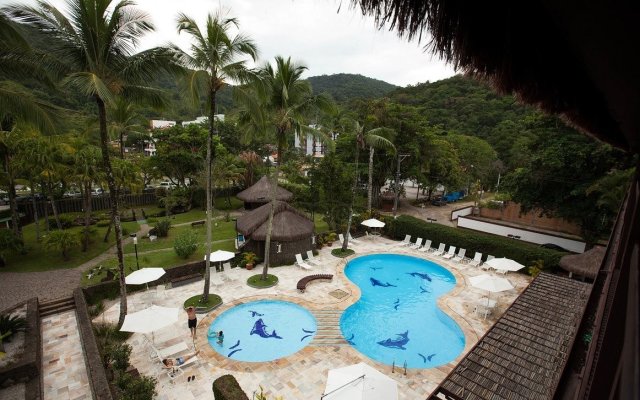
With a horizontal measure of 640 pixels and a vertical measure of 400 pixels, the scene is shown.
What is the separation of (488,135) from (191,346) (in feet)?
160

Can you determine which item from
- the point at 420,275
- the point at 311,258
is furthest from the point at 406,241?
the point at 311,258

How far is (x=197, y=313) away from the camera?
13820mm

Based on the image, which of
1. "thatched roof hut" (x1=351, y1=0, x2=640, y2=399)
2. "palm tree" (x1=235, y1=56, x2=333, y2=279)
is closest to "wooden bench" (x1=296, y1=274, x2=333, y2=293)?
"palm tree" (x1=235, y1=56, x2=333, y2=279)

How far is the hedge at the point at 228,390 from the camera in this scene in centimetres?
841

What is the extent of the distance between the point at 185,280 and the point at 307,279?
5.84 metres

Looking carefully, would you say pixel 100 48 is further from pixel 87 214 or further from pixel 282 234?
pixel 87 214

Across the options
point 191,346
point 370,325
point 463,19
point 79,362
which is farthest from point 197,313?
point 463,19

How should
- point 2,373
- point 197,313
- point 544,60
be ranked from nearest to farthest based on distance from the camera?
point 544,60
point 2,373
point 197,313

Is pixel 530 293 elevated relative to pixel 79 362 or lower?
elevated

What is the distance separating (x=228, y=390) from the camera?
339 inches

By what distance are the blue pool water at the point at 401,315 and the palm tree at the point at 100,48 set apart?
10.6m

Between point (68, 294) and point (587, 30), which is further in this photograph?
point (68, 294)

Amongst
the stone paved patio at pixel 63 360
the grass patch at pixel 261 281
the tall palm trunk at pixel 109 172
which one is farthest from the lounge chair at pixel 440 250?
the stone paved patio at pixel 63 360

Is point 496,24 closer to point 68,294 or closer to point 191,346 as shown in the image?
point 191,346
